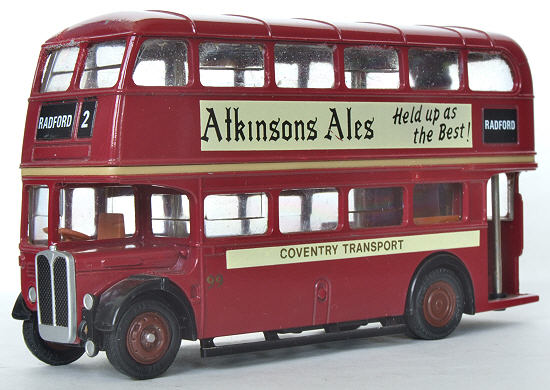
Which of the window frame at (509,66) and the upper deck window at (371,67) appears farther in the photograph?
the window frame at (509,66)

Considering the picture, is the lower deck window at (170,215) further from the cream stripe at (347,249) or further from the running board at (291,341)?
the running board at (291,341)

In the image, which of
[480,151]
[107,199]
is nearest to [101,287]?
[107,199]

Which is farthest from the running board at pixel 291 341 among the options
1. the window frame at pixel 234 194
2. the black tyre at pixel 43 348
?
the black tyre at pixel 43 348

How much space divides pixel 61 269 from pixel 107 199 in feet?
3.98

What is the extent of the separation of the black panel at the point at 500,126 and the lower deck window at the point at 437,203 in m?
0.73

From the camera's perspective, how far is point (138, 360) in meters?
13.3

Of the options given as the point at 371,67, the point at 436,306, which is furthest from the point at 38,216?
the point at 436,306

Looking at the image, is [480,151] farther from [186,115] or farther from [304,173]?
[186,115]

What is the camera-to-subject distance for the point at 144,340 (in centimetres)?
1330

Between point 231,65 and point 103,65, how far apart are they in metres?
1.33

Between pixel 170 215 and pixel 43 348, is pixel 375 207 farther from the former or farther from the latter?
pixel 43 348

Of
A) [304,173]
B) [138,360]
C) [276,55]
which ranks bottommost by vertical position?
[138,360]

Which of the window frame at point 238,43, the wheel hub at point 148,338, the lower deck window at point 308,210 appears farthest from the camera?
the lower deck window at point 308,210

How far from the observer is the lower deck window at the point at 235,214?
13852 mm
